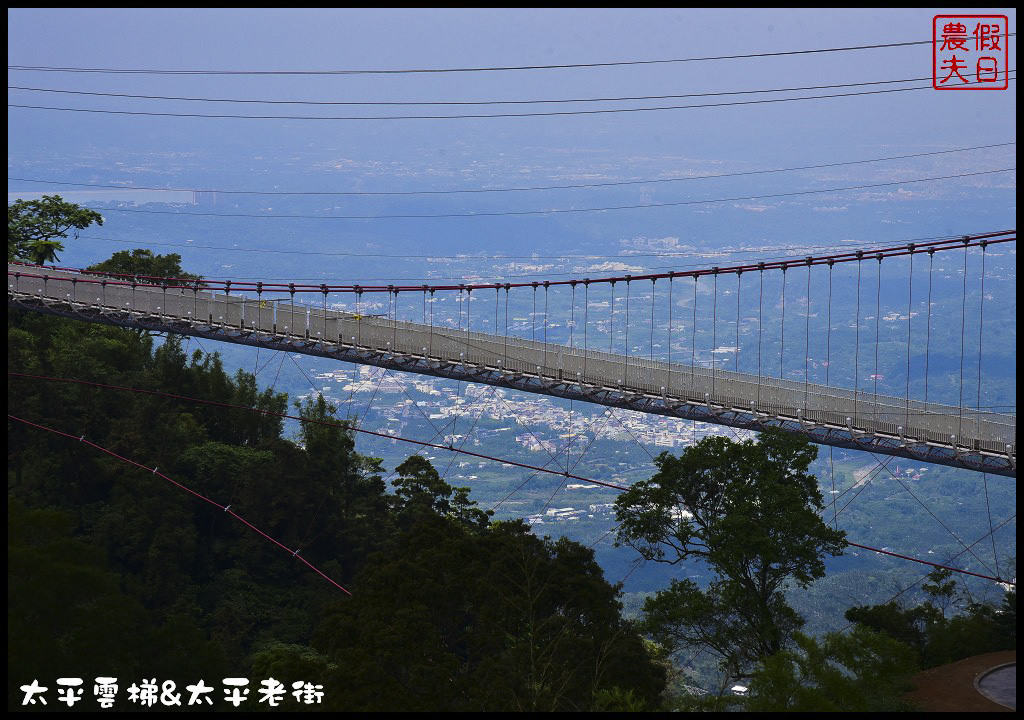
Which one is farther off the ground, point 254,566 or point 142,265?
point 142,265

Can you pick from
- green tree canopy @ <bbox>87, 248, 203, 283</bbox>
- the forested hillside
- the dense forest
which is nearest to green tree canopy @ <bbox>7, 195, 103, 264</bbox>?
green tree canopy @ <bbox>87, 248, 203, 283</bbox>

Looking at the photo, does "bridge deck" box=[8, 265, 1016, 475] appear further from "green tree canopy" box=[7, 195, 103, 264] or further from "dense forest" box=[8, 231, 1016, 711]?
"green tree canopy" box=[7, 195, 103, 264]

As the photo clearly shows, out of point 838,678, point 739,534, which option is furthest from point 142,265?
point 838,678

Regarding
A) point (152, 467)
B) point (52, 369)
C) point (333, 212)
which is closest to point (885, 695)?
point (152, 467)

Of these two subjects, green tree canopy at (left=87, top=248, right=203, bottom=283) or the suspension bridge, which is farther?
green tree canopy at (left=87, top=248, right=203, bottom=283)

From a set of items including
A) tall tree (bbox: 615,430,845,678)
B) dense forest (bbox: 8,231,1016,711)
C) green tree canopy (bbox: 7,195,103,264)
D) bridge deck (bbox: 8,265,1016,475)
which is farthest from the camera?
green tree canopy (bbox: 7,195,103,264)

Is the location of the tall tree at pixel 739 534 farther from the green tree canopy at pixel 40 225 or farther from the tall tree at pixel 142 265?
the green tree canopy at pixel 40 225

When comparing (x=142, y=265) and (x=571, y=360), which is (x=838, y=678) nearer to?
(x=571, y=360)
